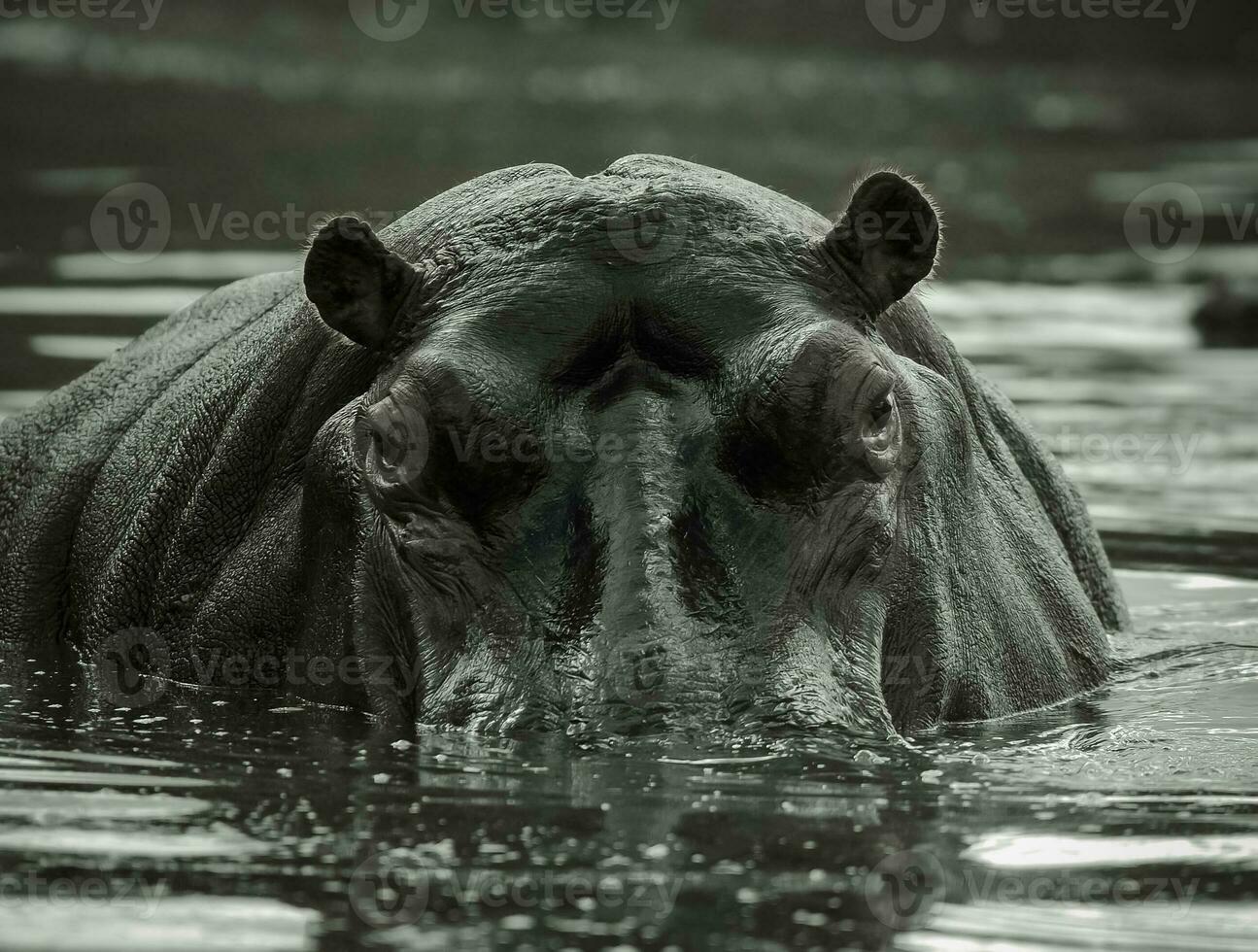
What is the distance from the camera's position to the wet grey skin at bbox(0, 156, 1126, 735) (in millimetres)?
5504

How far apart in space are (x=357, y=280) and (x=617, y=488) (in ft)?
3.47

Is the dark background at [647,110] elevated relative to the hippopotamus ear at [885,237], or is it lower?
elevated

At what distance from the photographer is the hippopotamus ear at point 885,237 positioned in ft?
20.6

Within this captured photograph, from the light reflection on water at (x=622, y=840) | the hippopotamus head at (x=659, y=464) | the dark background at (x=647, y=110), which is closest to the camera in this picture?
the light reflection on water at (x=622, y=840)

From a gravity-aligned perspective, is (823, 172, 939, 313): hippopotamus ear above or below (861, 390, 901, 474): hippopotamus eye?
above

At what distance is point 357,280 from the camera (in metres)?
6.30

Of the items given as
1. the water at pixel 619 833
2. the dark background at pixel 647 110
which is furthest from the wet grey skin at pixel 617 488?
the dark background at pixel 647 110

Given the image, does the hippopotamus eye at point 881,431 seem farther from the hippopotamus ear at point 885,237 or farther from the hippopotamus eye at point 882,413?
the hippopotamus ear at point 885,237

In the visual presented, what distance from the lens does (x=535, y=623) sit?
5.55 metres

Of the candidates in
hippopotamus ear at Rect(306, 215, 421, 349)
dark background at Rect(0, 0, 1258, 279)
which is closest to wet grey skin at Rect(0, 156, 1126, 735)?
hippopotamus ear at Rect(306, 215, 421, 349)

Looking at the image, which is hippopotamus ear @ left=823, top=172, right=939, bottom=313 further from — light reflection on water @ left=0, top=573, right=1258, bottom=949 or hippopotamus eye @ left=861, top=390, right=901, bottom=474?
light reflection on water @ left=0, top=573, right=1258, bottom=949

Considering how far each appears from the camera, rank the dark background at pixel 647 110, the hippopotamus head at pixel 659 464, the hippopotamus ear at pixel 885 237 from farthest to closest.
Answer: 1. the dark background at pixel 647 110
2. the hippopotamus ear at pixel 885 237
3. the hippopotamus head at pixel 659 464

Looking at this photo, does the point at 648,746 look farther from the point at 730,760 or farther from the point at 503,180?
the point at 503,180

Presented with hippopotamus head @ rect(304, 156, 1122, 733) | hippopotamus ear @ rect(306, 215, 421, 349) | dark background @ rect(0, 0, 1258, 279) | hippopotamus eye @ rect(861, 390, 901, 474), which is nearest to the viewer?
hippopotamus head @ rect(304, 156, 1122, 733)
